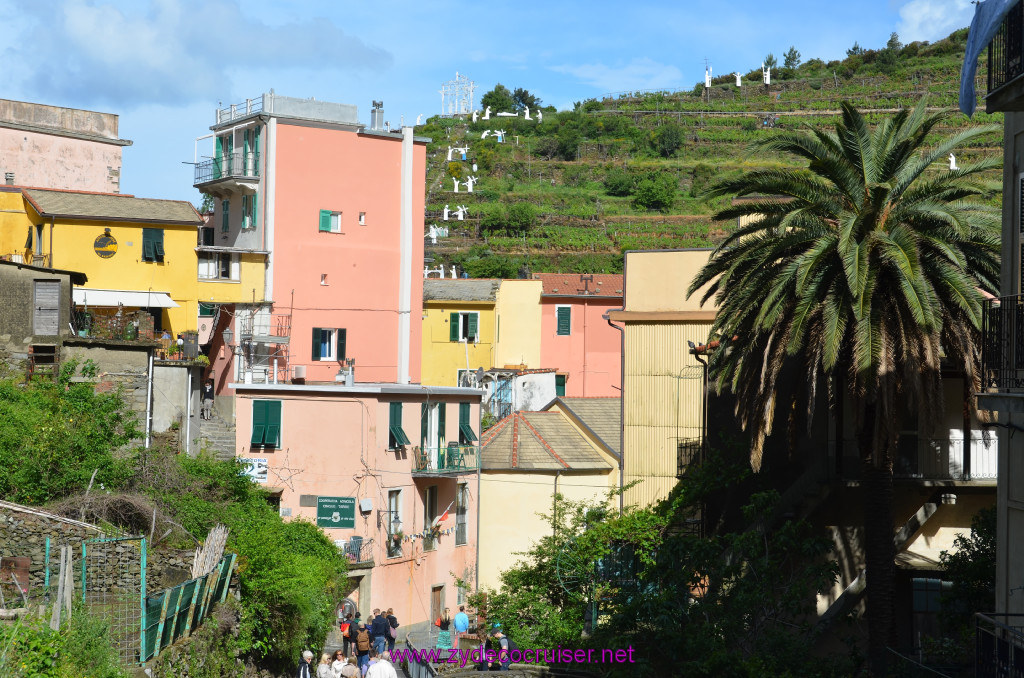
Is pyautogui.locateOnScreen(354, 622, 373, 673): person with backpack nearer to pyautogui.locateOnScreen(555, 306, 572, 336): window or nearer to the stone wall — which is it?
the stone wall

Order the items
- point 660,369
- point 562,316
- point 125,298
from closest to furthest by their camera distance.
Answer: point 660,369 < point 125,298 < point 562,316

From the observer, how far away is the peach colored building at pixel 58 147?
169 ft

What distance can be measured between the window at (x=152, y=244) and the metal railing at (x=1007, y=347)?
3559 cm

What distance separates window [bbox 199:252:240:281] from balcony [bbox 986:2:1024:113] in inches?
1417

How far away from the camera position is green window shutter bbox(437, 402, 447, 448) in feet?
130

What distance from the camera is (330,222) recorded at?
4756cm

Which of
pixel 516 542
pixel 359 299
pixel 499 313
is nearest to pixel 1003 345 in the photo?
pixel 516 542

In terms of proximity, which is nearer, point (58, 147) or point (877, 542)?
point (877, 542)

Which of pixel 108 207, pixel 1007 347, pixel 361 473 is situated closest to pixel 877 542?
pixel 1007 347

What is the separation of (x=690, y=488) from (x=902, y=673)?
29.0 feet

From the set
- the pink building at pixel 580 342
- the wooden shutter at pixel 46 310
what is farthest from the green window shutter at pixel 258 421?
the pink building at pixel 580 342

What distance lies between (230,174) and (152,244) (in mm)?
5939

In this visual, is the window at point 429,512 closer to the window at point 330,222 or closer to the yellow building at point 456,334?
the window at point 330,222

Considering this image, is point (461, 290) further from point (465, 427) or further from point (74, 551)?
point (74, 551)
